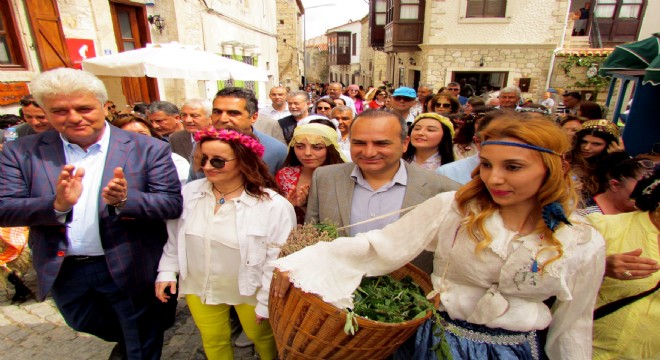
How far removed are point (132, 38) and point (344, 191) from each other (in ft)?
31.5

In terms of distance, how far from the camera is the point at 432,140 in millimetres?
3154

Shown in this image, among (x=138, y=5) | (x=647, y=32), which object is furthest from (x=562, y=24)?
(x=138, y=5)

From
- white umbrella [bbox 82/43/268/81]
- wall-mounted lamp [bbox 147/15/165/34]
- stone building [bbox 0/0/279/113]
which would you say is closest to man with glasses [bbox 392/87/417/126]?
white umbrella [bbox 82/43/268/81]

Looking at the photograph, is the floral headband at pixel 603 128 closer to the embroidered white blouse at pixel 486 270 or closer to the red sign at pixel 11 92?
the embroidered white blouse at pixel 486 270

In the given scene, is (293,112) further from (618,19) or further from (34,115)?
(618,19)

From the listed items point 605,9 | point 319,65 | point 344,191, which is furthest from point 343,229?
point 319,65

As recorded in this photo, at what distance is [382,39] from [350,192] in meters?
24.0

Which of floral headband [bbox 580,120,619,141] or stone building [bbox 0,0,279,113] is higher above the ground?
stone building [bbox 0,0,279,113]

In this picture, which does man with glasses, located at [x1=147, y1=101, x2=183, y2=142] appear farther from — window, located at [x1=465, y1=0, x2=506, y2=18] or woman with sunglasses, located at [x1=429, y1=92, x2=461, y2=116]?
window, located at [x1=465, y1=0, x2=506, y2=18]

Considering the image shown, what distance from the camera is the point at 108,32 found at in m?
7.63

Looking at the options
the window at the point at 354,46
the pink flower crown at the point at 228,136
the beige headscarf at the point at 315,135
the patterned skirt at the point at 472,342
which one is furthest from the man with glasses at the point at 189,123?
the window at the point at 354,46

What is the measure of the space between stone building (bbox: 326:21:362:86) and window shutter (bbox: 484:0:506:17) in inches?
1127

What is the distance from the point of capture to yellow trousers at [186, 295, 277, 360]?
2.37m

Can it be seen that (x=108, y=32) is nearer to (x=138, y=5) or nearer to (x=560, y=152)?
(x=138, y=5)
